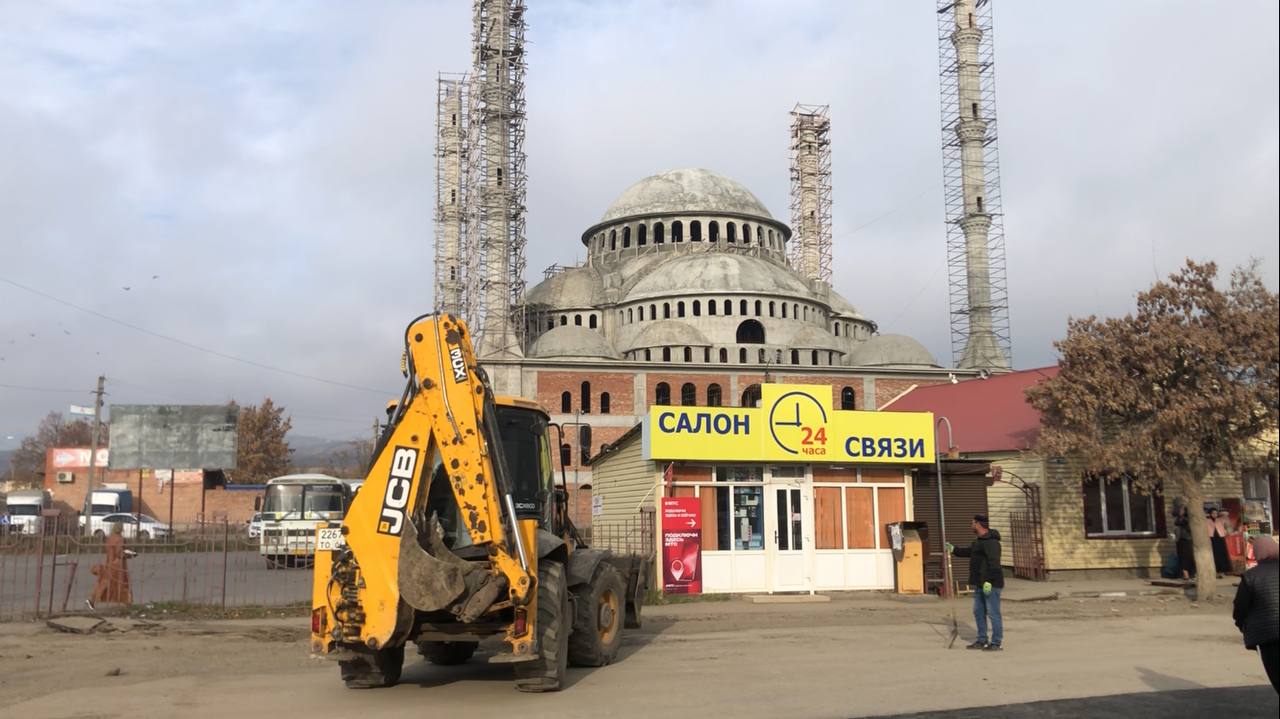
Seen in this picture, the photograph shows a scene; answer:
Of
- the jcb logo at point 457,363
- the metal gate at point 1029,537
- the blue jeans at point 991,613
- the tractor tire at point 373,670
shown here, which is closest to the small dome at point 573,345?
the metal gate at point 1029,537

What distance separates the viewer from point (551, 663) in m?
9.57

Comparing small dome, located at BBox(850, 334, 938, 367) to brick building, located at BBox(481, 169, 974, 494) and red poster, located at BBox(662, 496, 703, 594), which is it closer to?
brick building, located at BBox(481, 169, 974, 494)

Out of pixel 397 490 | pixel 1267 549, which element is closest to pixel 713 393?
pixel 397 490

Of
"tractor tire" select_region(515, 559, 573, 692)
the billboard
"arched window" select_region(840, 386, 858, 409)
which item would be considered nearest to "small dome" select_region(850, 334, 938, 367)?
"arched window" select_region(840, 386, 858, 409)

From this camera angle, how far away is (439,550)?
8914 mm

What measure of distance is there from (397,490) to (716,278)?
2256 inches

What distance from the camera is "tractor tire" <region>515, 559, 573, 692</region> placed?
9.48 metres

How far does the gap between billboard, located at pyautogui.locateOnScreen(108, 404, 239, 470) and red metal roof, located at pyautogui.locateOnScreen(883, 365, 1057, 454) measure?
2559cm

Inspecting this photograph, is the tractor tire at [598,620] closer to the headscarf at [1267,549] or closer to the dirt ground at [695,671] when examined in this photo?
the dirt ground at [695,671]

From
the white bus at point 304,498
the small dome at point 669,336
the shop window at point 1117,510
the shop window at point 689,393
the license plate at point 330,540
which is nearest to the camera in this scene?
the license plate at point 330,540

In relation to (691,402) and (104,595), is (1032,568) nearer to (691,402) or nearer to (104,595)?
(104,595)

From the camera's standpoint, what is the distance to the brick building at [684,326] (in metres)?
57.6

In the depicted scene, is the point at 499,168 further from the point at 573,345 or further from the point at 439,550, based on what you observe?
the point at 439,550

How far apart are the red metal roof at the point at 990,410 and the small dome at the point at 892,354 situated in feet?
99.0
